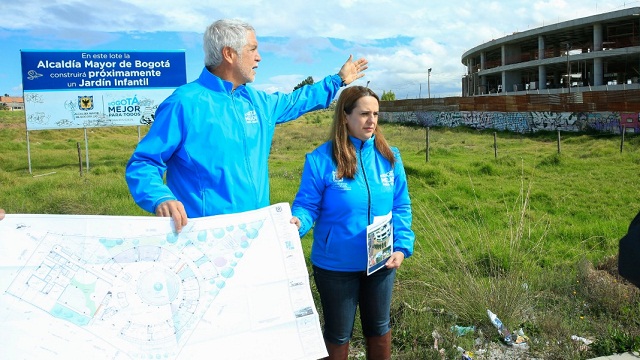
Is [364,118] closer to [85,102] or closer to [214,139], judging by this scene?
[214,139]

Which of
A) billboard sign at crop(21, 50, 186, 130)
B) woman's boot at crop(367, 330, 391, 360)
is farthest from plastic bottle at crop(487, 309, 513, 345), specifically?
billboard sign at crop(21, 50, 186, 130)

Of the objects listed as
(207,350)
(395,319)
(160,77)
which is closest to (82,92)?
(160,77)

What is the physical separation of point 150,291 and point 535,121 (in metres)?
30.1

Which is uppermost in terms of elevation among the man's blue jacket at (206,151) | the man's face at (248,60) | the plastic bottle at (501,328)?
the man's face at (248,60)

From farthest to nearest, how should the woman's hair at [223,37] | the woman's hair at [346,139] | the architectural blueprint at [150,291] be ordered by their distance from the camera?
the woman's hair at [346,139] → the woman's hair at [223,37] → the architectural blueprint at [150,291]

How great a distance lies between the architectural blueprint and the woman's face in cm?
79

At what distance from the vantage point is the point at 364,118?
2.84 metres

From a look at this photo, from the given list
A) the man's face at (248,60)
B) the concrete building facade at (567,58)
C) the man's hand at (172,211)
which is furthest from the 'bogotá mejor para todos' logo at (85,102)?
the concrete building facade at (567,58)

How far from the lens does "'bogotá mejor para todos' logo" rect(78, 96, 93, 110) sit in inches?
659

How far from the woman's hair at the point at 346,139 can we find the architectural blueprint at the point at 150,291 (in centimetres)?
61

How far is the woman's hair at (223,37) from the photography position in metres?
2.50

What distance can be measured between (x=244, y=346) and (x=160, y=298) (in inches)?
15.7

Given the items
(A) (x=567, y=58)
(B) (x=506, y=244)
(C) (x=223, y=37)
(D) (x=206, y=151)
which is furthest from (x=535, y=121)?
(D) (x=206, y=151)

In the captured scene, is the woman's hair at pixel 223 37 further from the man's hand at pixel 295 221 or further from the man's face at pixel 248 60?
the man's hand at pixel 295 221
